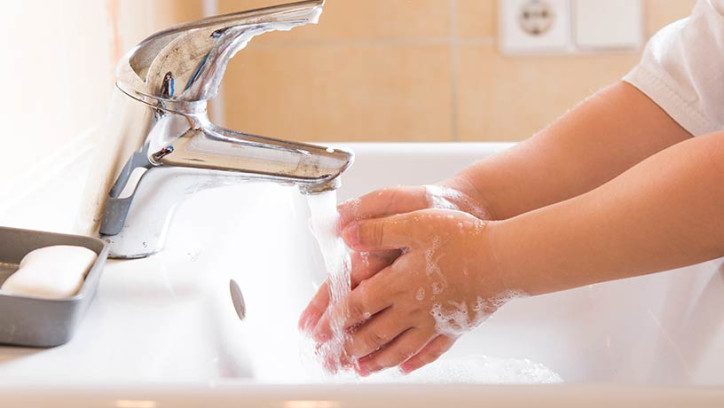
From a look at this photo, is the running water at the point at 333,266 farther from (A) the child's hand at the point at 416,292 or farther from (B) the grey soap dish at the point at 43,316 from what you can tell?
(B) the grey soap dish at the point at 43,316

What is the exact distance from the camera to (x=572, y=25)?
1378 millimetres

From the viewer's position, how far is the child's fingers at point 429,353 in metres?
0.59

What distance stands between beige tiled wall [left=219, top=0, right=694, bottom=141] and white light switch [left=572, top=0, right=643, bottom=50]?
20mm

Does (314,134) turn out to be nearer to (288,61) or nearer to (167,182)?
(288,61)

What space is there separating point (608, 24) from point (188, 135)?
0.99 metres

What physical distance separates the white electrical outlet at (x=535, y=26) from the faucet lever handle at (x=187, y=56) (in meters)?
0.93

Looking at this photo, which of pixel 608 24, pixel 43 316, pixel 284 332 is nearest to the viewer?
pixel 43 316

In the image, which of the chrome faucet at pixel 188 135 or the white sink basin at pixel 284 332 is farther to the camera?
the chrome faucet at pixel 188 135

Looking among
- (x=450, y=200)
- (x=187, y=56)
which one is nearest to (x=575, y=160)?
(x=450, y=200)

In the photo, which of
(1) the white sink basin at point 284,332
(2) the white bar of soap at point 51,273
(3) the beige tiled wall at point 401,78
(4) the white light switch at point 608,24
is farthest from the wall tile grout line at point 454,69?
(2) the white bar of soap at point 51,273

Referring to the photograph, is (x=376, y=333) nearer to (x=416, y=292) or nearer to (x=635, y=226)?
(x=416, y=292)

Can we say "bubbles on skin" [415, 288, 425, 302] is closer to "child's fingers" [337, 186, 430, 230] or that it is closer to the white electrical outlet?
"child's fingers" [337, 186, 430, 230]

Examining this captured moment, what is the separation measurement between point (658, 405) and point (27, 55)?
0.49 meters

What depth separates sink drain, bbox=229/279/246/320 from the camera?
569 mm
